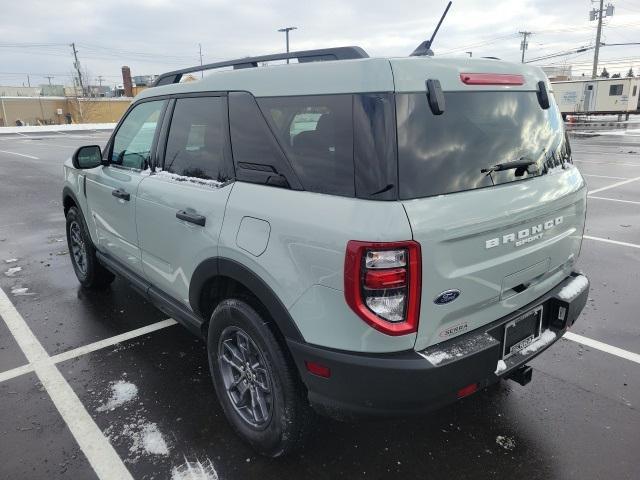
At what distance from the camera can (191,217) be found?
105 inches

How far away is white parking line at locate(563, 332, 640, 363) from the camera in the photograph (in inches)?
137

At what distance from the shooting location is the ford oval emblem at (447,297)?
1965 millimetres

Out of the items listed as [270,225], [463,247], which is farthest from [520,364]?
[270,225]

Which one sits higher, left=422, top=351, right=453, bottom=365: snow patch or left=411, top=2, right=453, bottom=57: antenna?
left=411, top=2, right=453, bottom=57: antenna

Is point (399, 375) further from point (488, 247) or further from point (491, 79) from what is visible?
point (491, 79)

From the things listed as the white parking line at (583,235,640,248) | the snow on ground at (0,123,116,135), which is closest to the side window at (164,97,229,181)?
the white parking line at (583,235,640,248)

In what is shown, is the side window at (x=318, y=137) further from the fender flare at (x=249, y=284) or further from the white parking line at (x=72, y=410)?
the white parking line at (x=72, y=410)

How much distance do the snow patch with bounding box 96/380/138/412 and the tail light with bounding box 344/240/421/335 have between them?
194 centimetres

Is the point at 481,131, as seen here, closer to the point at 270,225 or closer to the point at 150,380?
the point at 270,225

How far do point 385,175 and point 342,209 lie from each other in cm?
22

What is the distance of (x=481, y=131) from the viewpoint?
2229mm

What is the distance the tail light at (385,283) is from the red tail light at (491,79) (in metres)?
0.88

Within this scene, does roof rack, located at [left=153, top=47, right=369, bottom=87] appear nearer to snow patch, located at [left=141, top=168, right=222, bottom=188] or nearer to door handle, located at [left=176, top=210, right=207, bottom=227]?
snow patch, located at [left=141, top=168, right=222, bottom=188]

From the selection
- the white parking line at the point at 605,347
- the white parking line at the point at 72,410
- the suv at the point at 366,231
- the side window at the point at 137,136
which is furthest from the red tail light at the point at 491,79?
the white parking line at the point at 72,410
